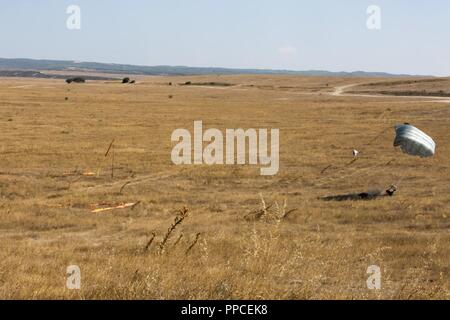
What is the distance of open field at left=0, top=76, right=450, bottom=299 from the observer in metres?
7.73

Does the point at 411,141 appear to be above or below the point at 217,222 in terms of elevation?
above

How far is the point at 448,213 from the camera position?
50.2ft

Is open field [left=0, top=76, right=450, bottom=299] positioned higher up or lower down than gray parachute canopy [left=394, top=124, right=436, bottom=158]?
lower down

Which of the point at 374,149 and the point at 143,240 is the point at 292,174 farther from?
the point at 143,240

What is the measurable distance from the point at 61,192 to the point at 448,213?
40.0 ft

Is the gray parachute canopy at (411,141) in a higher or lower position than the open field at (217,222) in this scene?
higher

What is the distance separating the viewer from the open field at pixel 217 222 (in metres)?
7.73

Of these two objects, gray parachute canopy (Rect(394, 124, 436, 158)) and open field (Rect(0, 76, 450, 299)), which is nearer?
open field (Rect(0, 76, 450, 299))

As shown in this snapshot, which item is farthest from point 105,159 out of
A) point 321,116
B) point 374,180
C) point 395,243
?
point 321,116

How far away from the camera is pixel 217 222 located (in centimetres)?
1422

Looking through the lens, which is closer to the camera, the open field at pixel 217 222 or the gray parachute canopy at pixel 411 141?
the open field at pixel 217 222

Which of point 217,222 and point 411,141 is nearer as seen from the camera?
point 217,222
